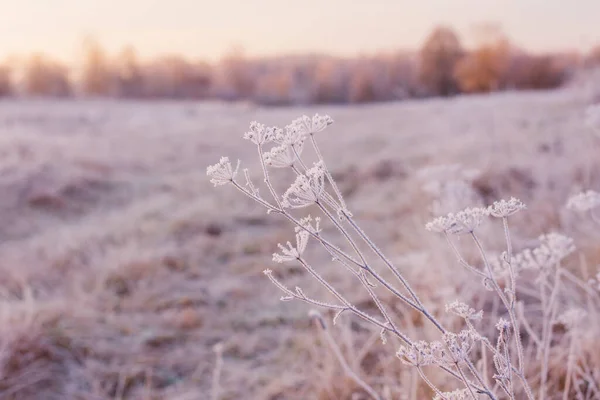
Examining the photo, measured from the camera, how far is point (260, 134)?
A: 36.4 inches

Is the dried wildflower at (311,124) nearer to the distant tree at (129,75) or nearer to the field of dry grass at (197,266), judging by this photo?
the field of dry grass at (197,266)

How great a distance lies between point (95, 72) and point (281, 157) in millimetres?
55187

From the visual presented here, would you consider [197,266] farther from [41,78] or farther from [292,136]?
[41,78]

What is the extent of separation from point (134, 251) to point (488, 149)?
4036 mm

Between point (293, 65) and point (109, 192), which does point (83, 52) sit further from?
point (109, 192)

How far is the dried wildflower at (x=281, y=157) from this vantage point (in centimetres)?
88

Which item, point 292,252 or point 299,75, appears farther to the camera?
point 299,75

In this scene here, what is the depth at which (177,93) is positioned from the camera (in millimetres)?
54094

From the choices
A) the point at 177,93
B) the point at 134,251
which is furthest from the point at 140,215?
the point at 177,93

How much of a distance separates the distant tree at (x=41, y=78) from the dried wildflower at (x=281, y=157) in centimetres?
5074

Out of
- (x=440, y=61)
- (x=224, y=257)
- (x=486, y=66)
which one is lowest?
(x=224, y=257)

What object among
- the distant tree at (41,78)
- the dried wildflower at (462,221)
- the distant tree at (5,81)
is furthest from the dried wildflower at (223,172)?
the distant tree at (41,78)

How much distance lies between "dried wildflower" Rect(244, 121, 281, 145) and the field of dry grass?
1249 millimetres

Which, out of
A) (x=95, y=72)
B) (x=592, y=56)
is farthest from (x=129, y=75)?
(x=592, y=56)
